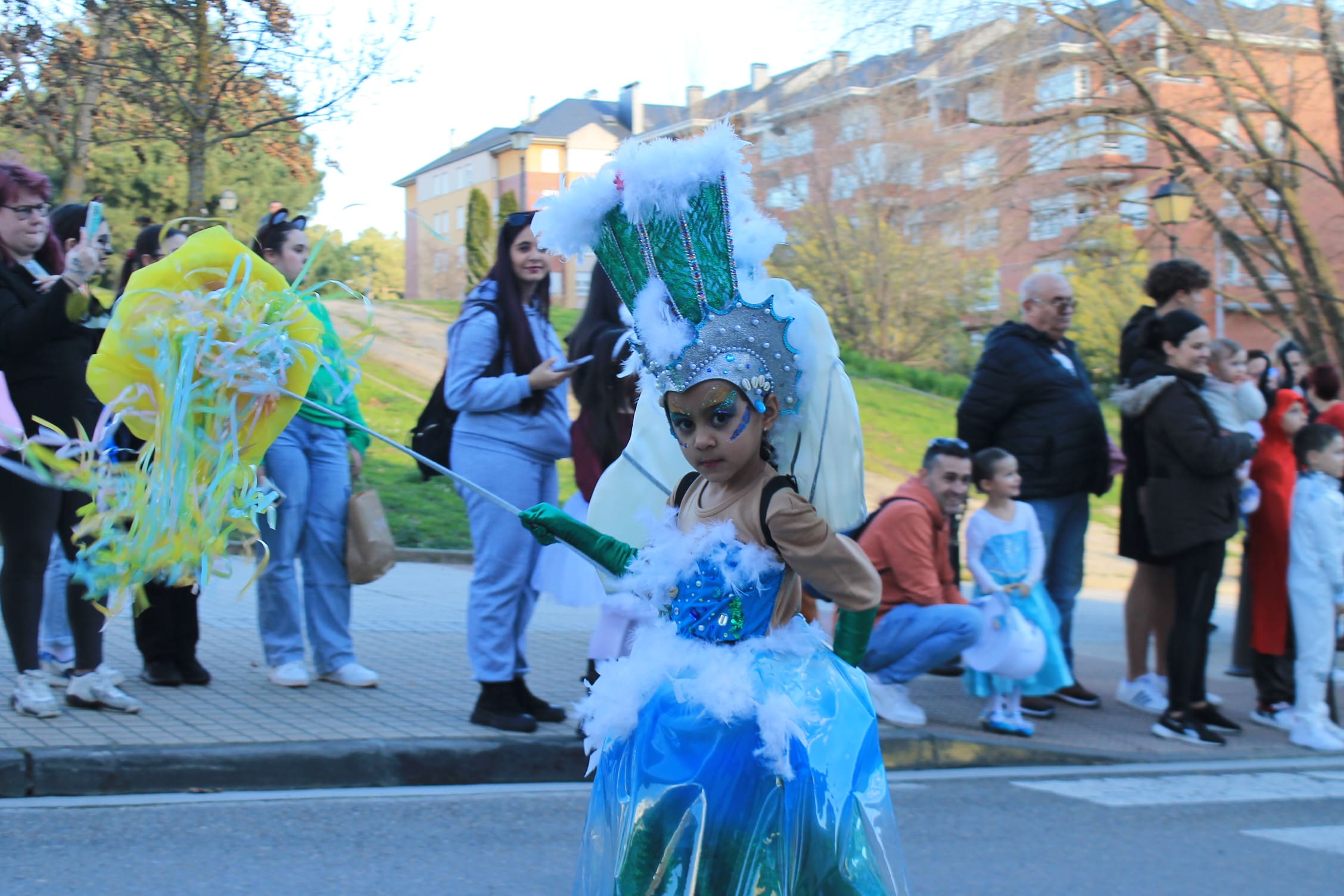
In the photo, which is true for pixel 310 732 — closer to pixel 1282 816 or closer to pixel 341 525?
pixel 341 525

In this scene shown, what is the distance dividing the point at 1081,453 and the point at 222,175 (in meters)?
9.86

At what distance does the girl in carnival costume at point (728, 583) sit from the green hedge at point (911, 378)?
25261 mm

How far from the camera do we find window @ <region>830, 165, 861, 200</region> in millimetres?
30453

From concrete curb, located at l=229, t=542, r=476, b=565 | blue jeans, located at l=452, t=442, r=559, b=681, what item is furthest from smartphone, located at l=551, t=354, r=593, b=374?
concrete curb, located at l=229, t=542, r=476, b=565

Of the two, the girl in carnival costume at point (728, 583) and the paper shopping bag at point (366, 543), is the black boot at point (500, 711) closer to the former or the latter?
the paper shopping bag at point (366, 543)

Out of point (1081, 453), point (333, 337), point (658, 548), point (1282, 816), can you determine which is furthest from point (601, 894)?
point (1081, 453)

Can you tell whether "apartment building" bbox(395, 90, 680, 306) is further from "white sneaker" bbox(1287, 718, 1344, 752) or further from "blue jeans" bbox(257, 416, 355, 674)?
"white sneaker" bbox(1287, 718, 1344, 752)

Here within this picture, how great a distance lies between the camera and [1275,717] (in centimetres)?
702

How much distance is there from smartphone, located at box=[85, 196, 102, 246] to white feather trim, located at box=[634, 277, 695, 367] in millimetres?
2546

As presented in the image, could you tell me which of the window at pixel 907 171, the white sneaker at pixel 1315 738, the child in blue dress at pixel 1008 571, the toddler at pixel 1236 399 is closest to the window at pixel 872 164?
the window at pixel 907 171

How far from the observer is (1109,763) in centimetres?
623

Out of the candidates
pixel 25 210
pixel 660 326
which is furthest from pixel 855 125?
pixel 660 326

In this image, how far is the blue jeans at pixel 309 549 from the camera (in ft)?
19.6

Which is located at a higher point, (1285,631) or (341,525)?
(341,525)
